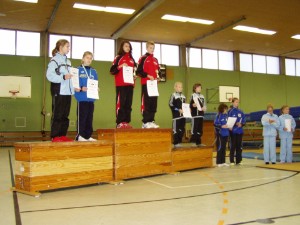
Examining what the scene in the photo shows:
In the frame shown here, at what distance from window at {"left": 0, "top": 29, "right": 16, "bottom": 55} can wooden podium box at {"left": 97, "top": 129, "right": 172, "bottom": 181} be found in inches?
478

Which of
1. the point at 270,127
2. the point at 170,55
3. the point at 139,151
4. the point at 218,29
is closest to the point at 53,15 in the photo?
the point at 170,55

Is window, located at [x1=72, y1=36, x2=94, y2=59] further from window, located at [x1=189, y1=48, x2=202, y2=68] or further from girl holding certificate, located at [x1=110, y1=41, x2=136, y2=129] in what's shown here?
girl holding certificate, located at [x1=110, y1=41, x2=136, y2=129]

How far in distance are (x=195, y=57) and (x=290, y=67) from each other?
8030 mm

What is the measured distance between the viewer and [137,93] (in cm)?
1850

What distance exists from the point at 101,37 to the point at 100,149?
1327cm

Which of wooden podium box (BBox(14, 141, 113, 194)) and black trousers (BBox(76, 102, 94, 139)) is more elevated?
black trousers (BBox(76, 102, 94, 139))

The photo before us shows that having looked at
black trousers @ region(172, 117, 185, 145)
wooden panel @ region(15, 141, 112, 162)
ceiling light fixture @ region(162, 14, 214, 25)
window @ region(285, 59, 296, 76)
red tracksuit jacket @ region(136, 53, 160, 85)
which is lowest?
wooden panel @ region(15, 141, 112, 162)

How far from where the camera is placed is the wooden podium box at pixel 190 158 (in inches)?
272

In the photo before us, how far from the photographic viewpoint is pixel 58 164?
484cm

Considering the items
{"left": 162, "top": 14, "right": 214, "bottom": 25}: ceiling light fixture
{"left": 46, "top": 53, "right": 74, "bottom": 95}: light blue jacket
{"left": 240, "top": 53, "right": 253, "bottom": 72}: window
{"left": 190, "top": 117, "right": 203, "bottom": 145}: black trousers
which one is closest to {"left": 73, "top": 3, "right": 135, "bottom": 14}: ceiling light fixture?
{"left": 162, "top": 14, "right": 214, "bottom": 25}: ceiling light fixture

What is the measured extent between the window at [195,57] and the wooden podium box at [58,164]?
15.3 metres

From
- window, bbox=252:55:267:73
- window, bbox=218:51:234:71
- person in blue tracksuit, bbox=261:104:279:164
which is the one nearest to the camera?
person in blue tracksuit, bbox=261:104:279:164

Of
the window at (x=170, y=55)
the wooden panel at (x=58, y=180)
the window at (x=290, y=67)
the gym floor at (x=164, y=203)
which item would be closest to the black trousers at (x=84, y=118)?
the wooden panel at (x=58, y=180)

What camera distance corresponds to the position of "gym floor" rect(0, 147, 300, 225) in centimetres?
333
